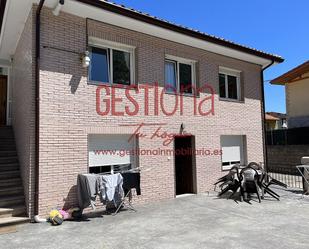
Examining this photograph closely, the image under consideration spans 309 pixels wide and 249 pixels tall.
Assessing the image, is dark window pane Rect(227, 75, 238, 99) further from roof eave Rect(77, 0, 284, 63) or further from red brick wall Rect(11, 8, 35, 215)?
red brick wall Rect(11, 8, 35, 215)

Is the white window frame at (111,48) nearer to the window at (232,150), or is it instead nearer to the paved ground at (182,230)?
the paved ground at (182,230)

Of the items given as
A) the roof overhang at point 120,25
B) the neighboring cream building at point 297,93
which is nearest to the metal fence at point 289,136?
the neighboring cream building at point 297,93

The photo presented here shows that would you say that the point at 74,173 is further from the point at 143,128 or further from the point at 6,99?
the point at 6,99

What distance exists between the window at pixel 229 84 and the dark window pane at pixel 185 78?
1.65 meters

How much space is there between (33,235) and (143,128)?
4352mm

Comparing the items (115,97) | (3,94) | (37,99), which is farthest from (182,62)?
(3,94)

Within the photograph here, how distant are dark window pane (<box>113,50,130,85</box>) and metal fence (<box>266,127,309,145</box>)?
11.9 m

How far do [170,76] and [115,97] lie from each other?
8.33ft

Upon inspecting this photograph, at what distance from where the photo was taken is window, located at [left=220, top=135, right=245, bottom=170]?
1147cm

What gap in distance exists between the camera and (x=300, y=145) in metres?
16.4

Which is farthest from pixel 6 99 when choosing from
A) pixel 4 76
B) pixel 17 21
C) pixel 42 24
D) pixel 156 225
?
pixel 156 225

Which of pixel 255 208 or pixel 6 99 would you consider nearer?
pixel 255 208

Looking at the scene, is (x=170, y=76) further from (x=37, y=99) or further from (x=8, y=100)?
(x=8, y=100)

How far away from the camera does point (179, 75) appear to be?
1044 centimetres
